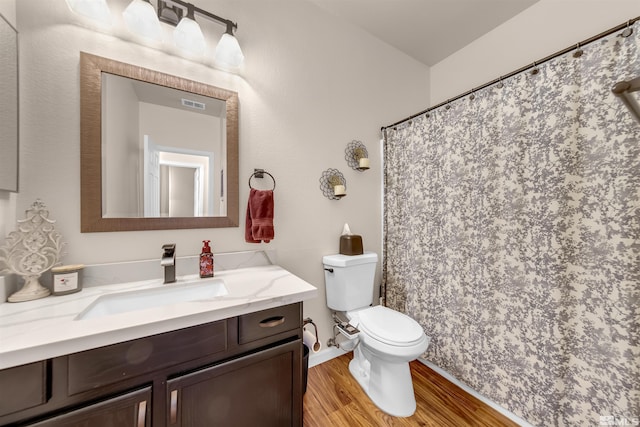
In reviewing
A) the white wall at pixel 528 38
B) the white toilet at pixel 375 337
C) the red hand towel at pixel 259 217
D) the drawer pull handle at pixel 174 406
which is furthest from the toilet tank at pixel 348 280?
the white wall at pixel 528 38

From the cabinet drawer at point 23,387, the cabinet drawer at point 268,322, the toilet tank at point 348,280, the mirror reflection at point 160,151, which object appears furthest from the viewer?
the toilet tank at point 348,280

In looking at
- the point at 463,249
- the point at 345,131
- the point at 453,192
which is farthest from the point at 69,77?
the point at 463,249

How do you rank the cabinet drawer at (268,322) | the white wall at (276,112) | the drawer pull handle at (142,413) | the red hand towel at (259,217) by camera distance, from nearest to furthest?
the drawer pull handle at (142,413), the cabinet drawer at (268,322), the white wall at (276,112), the red hand towel at (259,217)

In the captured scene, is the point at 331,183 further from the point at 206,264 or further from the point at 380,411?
the point at 380,411

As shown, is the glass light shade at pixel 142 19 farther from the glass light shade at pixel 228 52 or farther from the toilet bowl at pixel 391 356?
the toilet bowl at pixel 391 356

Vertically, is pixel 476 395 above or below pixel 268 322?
below

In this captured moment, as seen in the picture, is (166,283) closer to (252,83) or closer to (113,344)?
(113,344)

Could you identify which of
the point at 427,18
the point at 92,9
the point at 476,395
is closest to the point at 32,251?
the point at 92,9

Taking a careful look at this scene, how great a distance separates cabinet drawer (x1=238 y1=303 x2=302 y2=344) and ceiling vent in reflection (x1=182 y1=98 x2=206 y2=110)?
3.70ft

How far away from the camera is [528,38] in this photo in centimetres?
167

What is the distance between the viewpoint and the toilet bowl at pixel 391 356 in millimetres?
1220

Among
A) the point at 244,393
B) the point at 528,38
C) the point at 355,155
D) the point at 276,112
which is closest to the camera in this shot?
the point at 244,393

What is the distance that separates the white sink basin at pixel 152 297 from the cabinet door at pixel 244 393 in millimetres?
277

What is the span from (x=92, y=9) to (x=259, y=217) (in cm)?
117
